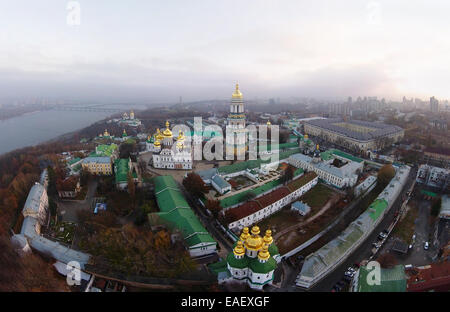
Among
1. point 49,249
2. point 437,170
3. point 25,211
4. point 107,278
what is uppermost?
point 437,170

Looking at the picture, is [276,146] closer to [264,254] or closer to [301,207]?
[301,207]

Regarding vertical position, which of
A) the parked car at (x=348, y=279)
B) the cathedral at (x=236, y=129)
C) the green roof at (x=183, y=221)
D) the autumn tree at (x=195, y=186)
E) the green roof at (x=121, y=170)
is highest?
the cathedral at (x=236, y=129)

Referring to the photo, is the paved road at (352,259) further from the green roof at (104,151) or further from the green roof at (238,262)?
the green roof at (104,151)

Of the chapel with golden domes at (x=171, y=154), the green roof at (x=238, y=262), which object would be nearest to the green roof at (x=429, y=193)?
the green roof at (x=238, y=262)

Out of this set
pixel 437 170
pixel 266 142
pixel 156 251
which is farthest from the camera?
pixel 266 142

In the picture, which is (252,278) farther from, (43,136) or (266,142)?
(43,136)
